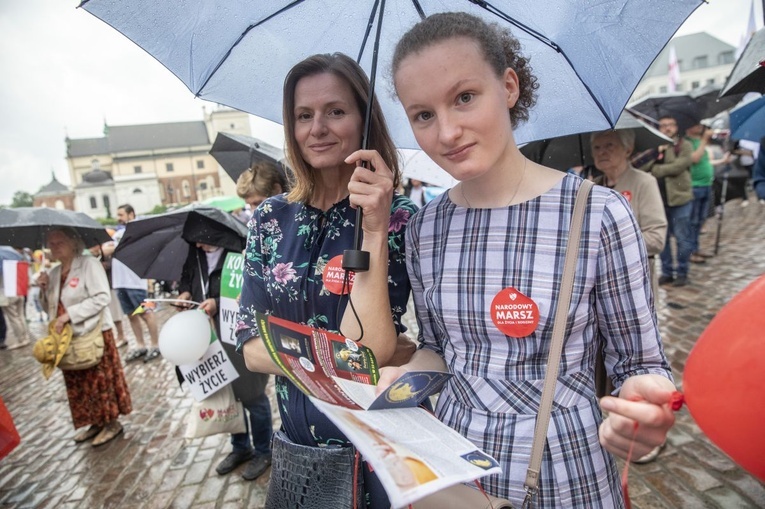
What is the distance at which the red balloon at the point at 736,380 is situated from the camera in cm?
70

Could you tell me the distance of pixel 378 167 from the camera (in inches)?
53.7

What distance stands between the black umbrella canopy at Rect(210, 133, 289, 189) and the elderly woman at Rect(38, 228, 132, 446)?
5.04 ft

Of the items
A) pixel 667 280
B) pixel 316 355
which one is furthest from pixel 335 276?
pixel 667 280

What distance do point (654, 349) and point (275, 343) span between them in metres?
0.93

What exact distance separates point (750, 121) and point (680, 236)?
3.63 metres

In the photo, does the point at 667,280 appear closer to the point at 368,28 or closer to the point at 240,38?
the point at 368,28

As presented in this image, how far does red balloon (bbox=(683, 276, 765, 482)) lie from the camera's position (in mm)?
700

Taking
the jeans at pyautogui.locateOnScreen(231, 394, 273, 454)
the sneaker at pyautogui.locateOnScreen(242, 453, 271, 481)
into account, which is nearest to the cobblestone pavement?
the sneaker at pyautogui.locateOnScreen(242, 453, 271, 481)

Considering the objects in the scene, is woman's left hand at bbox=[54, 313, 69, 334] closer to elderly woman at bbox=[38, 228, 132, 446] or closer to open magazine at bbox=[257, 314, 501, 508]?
elderly woman at bbox=[38, 228, 132, 446]

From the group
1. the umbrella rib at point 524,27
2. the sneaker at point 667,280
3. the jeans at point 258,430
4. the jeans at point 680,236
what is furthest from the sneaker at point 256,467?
the sneaker at point 667,280

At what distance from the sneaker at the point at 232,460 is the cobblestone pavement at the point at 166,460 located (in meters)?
0.05

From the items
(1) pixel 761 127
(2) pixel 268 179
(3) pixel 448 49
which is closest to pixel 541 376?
(3) pixel 448 49

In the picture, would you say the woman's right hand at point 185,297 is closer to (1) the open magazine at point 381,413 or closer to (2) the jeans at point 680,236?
(1) the open magazine at point 381,413

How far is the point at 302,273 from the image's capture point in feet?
5.27
